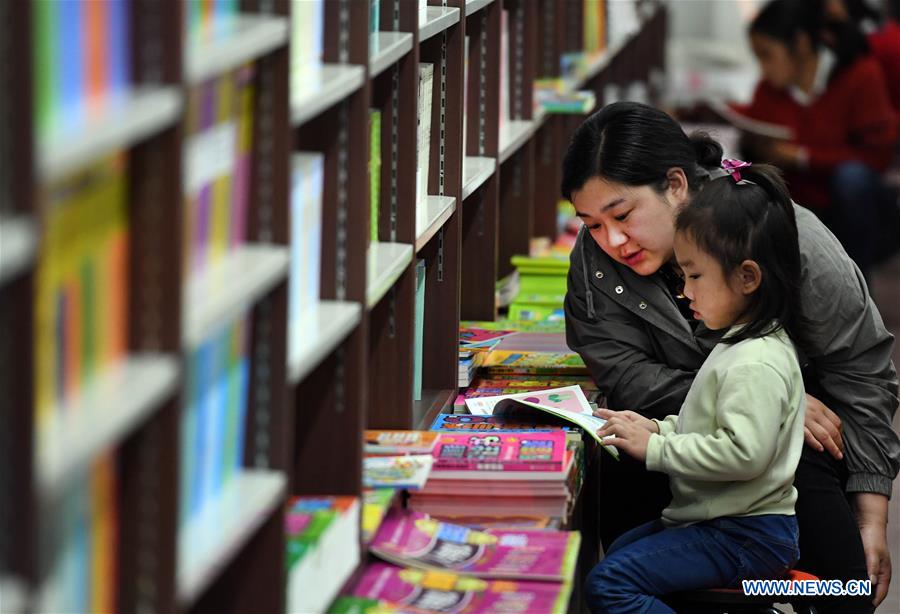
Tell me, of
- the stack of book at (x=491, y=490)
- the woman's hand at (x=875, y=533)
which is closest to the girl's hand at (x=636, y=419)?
the stack of book at (x=491, y=490)

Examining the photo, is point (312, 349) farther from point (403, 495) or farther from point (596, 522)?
point (596, 522)

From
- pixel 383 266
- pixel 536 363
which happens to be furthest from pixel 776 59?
pixel 383 266

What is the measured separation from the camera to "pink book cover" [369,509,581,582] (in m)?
2.08

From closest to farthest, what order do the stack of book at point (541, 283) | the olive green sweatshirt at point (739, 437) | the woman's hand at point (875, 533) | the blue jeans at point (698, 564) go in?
1. the olive green sweatshirt at point (739, 437)
2. the blue jeans at point (698, 564)
3. the woman's hand at point (875, 533)
4. the stack of book at point (541, 283)

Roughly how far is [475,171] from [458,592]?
1463 mm

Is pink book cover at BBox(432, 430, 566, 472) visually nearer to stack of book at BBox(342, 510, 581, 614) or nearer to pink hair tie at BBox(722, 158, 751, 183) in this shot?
stack of book at BBox(342, 510, 581, 614)

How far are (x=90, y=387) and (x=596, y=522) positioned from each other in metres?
2.00

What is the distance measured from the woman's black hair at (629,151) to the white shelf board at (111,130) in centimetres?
162

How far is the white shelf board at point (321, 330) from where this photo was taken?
5.71ft

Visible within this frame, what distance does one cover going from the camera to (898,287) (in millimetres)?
7414

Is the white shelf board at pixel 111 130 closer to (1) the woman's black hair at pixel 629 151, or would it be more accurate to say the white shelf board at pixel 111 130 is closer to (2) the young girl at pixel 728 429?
(2) the young girl at pixel 728 429

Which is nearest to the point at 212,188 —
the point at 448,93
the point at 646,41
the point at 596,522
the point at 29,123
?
the point at 29,123

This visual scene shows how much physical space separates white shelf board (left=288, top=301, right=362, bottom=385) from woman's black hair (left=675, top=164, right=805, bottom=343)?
0.71 meters

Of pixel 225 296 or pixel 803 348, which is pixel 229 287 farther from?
pixel 803 348
